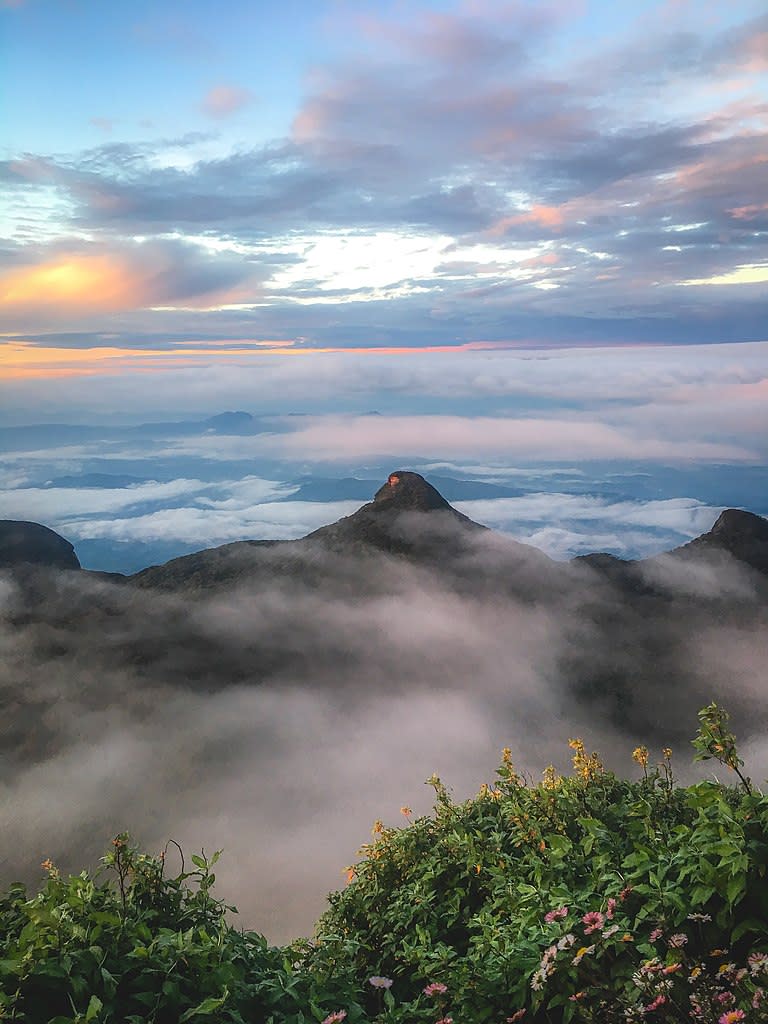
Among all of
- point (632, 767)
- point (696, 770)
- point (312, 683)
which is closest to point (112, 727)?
point (312, 683)

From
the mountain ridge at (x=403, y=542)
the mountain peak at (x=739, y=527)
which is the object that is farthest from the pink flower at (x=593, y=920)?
the mountain peak at (x=739, y=527)

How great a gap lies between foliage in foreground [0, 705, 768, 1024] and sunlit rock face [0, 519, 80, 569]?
444ft

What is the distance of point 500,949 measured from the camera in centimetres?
353

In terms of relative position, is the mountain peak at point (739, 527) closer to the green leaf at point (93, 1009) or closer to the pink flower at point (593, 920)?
the pink flower at point (593, 920)

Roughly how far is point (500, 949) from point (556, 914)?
0.46 meters

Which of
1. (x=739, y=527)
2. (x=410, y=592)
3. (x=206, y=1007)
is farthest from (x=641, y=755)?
(x=739, y=527)

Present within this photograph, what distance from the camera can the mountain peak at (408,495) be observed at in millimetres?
117369

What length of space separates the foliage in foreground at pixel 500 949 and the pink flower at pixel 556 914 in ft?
0.06

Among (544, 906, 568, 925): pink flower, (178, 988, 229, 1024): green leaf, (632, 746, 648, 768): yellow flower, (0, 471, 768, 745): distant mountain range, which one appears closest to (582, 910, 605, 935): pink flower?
(544, 906, 568, 925): pink flower

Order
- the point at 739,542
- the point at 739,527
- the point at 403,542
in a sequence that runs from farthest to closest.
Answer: the point at 403,542 → the point at 739,527 → the point at 739,542

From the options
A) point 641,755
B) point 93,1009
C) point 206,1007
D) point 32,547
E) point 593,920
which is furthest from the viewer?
point 32,547

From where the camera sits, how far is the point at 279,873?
79688 millimetres

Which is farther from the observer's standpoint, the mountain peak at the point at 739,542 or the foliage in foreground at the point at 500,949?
the mountain peak at the point at 739,542

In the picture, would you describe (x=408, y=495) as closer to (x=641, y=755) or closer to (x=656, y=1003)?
(x=641, y=755)
